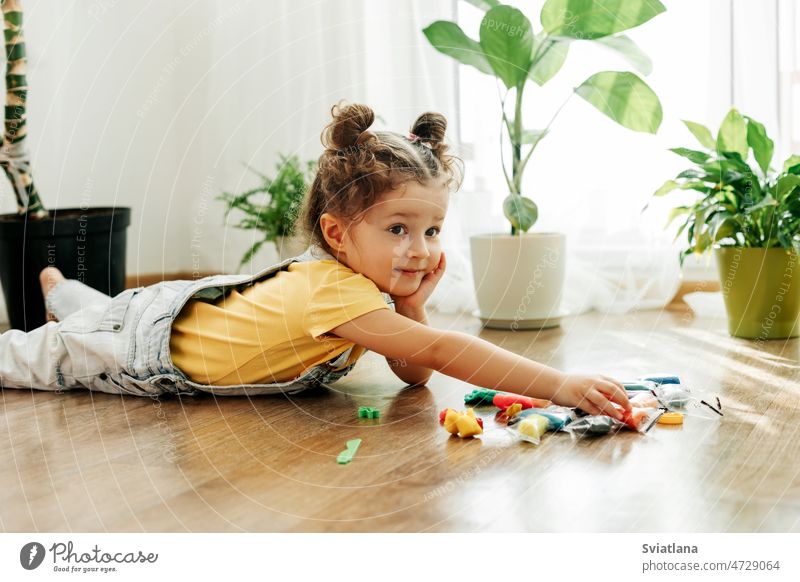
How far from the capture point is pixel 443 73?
2.23 m

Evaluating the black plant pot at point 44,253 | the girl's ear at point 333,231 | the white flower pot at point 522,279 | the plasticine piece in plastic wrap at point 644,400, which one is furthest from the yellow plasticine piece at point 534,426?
the black plant pot at point 44,253

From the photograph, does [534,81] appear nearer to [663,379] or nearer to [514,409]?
[663,379]

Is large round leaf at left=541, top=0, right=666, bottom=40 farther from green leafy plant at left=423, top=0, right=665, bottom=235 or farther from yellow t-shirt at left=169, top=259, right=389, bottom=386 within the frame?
yellow t-shirt at left=169, top=259, right=389, bottom=386

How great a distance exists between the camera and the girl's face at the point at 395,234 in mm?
1133

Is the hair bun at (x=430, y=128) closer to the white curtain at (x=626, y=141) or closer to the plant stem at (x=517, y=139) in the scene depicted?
the plant stem at (x=517, y=139)

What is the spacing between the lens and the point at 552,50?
74.9 inches

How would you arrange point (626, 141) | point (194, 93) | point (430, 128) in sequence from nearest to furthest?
1. point (430, 128)
2. point (626, 141)
3. point (194, 93)

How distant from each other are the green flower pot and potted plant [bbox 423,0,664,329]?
0.34 metres

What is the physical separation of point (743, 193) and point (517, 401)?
28.4 inches

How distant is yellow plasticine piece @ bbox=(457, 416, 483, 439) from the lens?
1.00 meters

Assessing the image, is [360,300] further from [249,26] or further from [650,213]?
[249,26]

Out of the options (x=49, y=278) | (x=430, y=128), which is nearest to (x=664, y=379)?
(x=430, y=128)

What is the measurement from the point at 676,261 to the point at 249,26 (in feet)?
4.33

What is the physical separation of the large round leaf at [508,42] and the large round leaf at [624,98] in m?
0.13
